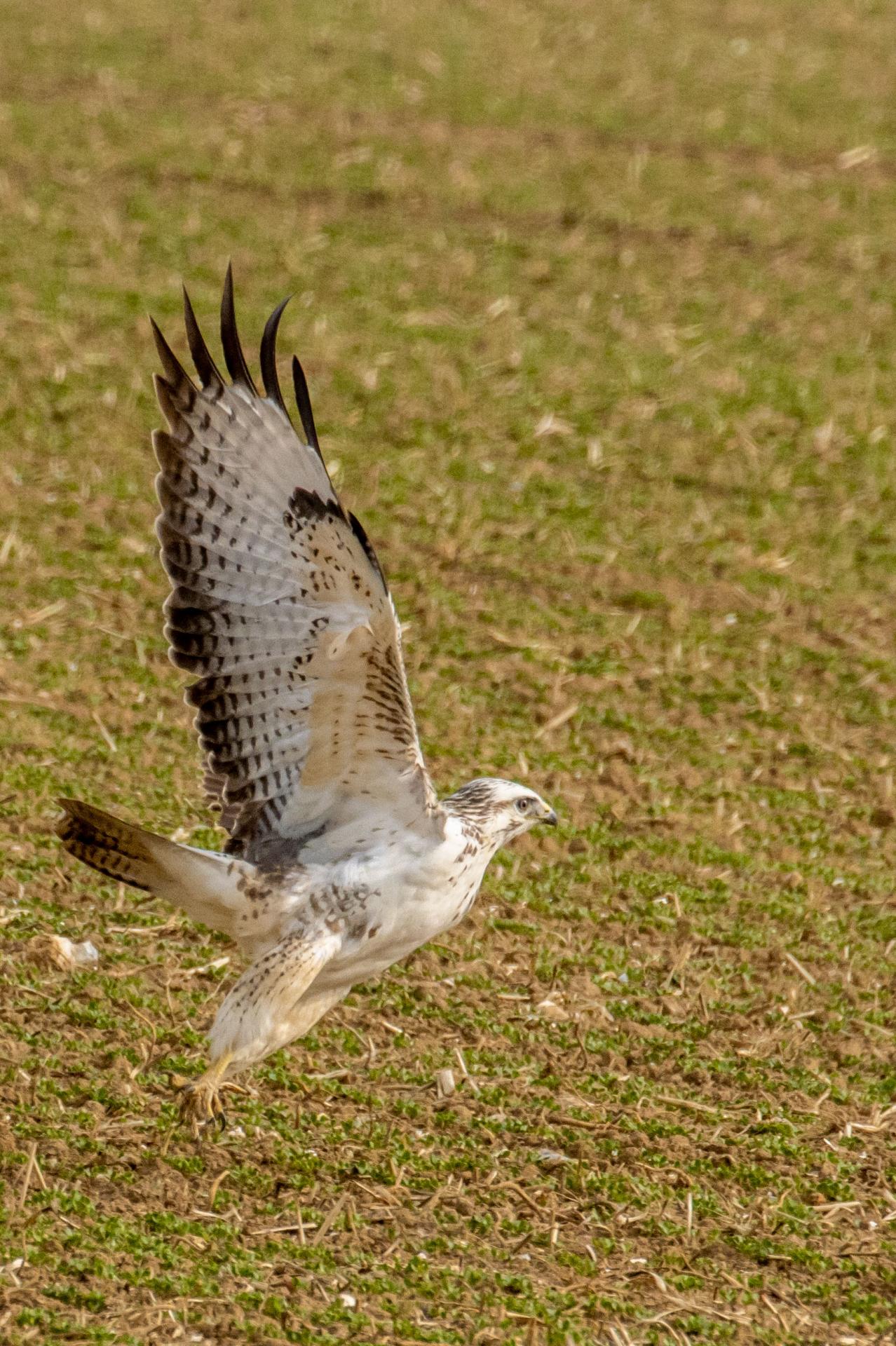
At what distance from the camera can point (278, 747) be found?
18.3 feet

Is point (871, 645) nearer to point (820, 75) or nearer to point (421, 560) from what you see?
point (421, 560)

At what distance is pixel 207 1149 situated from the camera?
5.48 m

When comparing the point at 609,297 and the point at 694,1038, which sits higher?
the point at 609,297

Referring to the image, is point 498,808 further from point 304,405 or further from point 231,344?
point 231,344

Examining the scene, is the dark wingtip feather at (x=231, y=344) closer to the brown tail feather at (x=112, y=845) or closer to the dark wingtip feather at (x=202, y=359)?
the dark wingtip feather at (x=202, y=359)

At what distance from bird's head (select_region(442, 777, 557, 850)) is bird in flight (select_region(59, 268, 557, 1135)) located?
0.12 metres

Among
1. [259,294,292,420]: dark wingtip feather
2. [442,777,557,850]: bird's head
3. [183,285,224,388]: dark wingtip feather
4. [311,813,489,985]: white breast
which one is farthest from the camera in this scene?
[442,777,557,850]: bird's head

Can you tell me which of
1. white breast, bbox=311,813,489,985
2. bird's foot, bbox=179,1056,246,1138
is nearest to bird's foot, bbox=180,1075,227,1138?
bird's foot, bbox=179,1056,246,1138

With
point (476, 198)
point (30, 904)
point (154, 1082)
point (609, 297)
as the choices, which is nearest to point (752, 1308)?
point (154, 1082)

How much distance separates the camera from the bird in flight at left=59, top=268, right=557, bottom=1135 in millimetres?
5223

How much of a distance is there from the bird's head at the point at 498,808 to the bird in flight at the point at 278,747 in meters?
0.12

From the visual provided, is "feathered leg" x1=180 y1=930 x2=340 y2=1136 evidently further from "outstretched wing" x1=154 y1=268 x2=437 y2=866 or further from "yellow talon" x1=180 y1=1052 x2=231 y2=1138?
"outstretched wing" x1=154 y1=268 x2=437 y2=866

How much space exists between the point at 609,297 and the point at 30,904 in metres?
6.45

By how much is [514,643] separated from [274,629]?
3.34 meters
